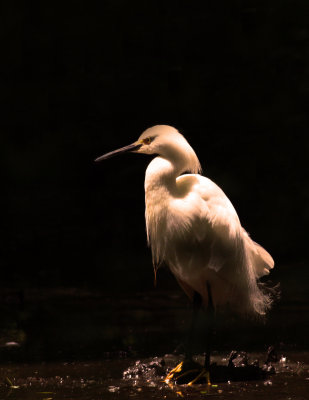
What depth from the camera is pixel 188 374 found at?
378cm

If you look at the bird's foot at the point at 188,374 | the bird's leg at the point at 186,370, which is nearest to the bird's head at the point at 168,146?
the bird's leg at the point at 186,370

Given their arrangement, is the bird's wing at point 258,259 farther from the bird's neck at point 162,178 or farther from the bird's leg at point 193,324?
the bird's neck at point 162,178

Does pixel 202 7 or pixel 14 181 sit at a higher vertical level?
pixel 202 7

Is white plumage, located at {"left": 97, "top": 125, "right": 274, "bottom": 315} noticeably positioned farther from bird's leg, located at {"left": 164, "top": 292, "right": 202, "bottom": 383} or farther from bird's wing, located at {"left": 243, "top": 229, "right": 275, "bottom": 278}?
bird's leg, located at {"left": 164, "top": 292, "right": 202, "bottom": 383}

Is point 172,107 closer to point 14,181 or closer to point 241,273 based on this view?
point 14,181

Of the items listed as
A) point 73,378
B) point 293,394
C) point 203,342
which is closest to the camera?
point 293,394

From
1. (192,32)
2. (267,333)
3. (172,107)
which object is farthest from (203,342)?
(192,32)

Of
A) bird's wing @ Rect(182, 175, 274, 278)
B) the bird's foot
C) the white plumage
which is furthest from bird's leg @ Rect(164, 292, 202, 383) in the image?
bird's wing @ Rect(182, 175, 274, 278)

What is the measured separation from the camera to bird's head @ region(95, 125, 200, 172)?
3.85 meters

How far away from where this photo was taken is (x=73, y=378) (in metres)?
3.87

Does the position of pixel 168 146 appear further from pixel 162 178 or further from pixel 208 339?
pixel 208 339

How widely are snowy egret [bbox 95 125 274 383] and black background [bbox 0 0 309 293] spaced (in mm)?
3791

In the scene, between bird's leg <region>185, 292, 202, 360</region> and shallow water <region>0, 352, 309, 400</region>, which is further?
bird's leg <region>185, 292, 202, 360</region>

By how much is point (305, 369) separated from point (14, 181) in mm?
4709
